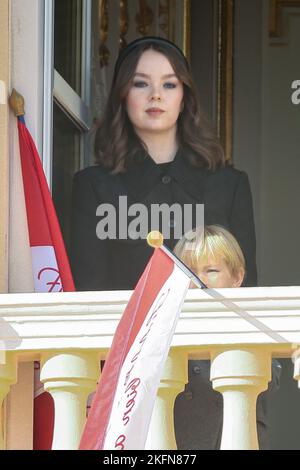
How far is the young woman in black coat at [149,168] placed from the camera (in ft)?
21.1

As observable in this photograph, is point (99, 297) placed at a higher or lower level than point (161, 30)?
lower

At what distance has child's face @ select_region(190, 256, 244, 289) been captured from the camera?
19.8ft

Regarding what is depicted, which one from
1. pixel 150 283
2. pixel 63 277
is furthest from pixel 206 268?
pixel 150 283

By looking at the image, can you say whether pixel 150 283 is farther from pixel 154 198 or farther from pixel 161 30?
pixel 161 30

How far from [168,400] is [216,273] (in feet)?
2.18

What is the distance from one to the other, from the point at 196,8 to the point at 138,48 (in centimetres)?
138

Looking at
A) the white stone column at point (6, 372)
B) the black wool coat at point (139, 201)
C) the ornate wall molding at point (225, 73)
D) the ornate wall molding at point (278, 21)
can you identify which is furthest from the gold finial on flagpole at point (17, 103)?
the ornate wall molding at point (278, 21)

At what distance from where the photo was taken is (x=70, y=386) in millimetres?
5547

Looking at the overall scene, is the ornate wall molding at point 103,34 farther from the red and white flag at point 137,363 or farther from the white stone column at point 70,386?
the red and white flag at point 137,363

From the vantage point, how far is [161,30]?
7488mm

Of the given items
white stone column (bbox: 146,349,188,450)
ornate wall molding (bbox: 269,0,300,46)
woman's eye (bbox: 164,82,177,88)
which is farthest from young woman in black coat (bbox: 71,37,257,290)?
ornate wall molding (bbox: 269,0,300,46)

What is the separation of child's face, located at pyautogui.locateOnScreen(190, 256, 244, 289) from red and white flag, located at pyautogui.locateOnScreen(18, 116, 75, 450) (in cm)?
40

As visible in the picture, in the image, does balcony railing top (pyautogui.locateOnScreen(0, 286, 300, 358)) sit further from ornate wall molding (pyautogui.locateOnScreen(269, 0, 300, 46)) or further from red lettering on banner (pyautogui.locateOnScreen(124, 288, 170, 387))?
ornate wall molding (pyautogui.locateOnScreen(269, 0, 300, 46))

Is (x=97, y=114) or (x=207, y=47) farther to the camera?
(x=207, y=47)
